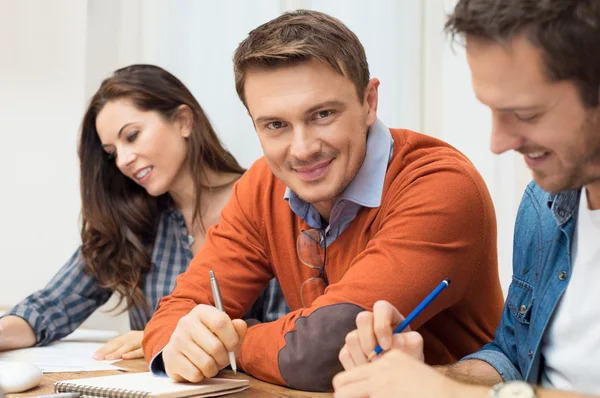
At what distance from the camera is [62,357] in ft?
5.63

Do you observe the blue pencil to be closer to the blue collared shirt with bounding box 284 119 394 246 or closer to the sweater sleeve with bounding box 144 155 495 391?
the sweater sleeve with bounding box 144 155 495 391

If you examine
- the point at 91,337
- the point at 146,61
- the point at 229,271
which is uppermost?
the point at 146,61

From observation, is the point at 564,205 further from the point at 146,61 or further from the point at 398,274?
the point at 146,61

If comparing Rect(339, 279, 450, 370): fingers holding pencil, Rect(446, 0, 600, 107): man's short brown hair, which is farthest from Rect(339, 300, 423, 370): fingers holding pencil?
Rect(446, 0, 600, 107): man's short brown hair

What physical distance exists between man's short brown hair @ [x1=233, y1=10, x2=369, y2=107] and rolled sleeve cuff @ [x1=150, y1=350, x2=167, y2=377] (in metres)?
0.53

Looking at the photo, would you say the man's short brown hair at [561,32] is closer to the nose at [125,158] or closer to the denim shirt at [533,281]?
the denim shirt at [533,281]

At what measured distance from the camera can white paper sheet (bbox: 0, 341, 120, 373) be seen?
153cm

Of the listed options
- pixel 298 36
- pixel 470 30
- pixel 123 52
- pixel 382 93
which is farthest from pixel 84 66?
pixel 470 30

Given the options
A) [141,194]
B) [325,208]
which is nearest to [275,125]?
[325,208]

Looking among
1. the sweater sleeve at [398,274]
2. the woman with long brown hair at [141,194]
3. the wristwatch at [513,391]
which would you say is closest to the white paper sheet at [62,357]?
the woman with long brown hair at [141,194]

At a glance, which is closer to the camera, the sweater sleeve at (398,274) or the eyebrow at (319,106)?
the sweater sleeve at (398,274)

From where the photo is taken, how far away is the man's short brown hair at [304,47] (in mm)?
1380

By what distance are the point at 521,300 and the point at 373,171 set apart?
0.35 meters

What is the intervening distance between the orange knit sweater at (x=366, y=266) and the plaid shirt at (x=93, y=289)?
52cm
